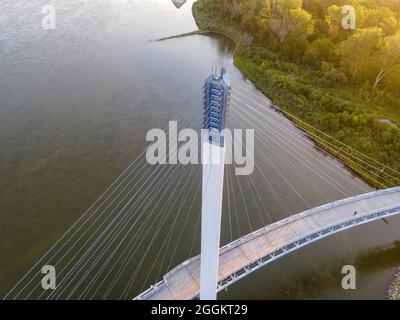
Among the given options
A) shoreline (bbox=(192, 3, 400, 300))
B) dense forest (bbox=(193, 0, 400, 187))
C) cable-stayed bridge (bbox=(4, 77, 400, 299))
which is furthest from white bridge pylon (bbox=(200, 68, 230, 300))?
dense forest (bbox=(193, 0, 400, 187))

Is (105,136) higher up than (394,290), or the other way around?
(105,136)

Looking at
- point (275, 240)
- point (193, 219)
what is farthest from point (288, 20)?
point (275, 240)

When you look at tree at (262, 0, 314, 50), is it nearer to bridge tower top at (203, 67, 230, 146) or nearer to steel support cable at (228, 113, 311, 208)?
steel support cable at (228, 113, 311, 208)

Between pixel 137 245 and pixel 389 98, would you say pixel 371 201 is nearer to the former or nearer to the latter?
pixel 137 245

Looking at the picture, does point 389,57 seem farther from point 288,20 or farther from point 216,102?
point 216,102

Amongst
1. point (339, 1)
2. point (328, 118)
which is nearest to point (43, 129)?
point (328, 118)

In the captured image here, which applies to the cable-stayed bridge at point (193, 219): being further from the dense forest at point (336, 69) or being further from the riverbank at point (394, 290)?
the riverbank at point (394, 290)
